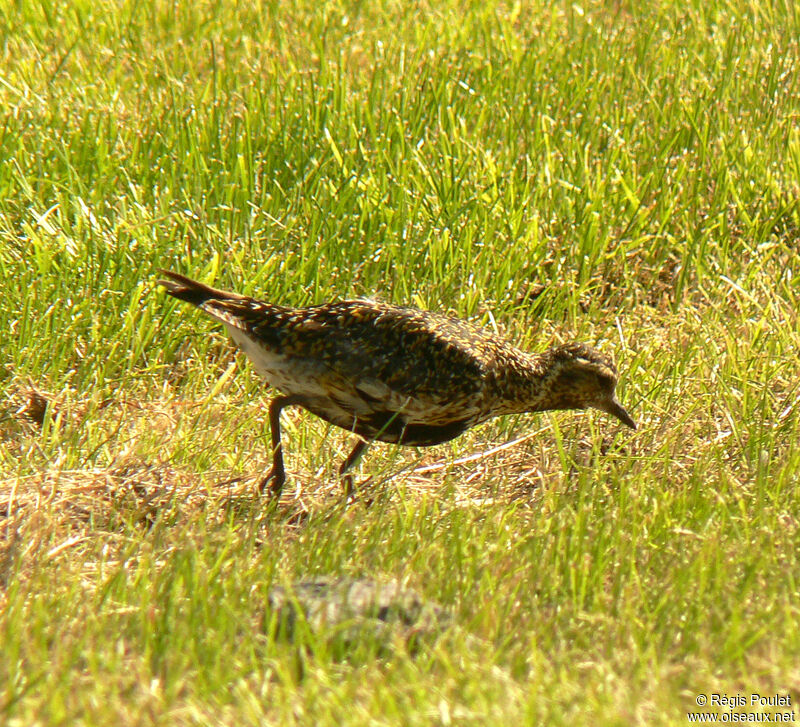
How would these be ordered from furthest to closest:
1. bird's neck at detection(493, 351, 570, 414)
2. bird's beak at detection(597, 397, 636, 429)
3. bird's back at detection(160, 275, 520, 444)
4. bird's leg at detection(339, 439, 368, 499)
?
1. bird's beak at detection(597, 397, 636, 429)
2. bird's neck at detection(493, 351, 570, 414)
3. bird's leg at detection(339, 439, 368, 499)
4. bird's back at detection(160, 275, 520, 444)

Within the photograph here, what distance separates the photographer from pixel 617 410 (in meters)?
5.95

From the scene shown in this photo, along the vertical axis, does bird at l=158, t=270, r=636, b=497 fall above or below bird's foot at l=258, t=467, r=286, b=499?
above

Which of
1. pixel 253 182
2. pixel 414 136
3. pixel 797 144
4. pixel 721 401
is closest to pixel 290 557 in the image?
pixel 721 401

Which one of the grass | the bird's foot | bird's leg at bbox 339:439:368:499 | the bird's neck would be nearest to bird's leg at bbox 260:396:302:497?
the bird's foot

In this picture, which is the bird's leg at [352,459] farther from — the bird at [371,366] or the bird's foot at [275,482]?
the bird's foot at [275,482]

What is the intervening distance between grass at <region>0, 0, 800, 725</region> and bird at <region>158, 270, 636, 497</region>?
271 millimetres

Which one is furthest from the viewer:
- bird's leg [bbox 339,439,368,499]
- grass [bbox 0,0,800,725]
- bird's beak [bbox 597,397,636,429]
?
bird's beak [bbox 597,397,636,429]

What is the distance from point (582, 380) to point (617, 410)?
25 centimetres

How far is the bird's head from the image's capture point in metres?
5.79

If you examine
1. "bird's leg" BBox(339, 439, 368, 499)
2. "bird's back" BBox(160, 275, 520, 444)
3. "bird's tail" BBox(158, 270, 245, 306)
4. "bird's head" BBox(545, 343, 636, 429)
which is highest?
"bird's tail" BBox(158, 270, 245, 306)

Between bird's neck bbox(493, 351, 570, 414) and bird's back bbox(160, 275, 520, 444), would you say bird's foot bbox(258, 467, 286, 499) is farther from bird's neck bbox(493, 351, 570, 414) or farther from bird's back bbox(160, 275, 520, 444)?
bird's neck bbox(493, 351, 570, 414)

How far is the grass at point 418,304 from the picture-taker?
384 centimetres

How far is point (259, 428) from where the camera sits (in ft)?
20.0

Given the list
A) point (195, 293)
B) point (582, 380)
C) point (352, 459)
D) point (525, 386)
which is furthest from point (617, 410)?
point (195, 293)
